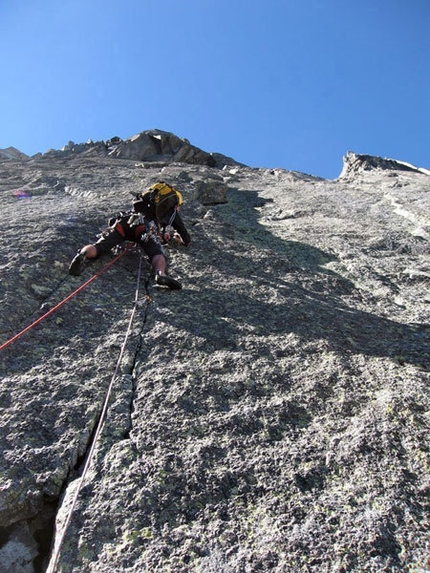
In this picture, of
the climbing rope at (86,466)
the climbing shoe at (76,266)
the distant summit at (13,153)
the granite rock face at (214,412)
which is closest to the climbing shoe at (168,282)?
the granite rock face at (214,412)

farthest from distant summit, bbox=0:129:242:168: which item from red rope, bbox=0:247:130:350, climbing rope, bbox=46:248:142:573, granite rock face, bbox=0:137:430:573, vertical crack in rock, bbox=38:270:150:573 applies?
climbing rope, bbox=46:248:142:573

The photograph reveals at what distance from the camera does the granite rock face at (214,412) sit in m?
2.26

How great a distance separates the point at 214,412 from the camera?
3121 mm

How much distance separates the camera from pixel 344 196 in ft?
34.8

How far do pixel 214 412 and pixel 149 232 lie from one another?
341 centimetres

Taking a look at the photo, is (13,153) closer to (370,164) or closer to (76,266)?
(370,164)

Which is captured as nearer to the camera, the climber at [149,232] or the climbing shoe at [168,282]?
the climbing shoe at [168,282]

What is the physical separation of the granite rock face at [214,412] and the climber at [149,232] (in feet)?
0.70

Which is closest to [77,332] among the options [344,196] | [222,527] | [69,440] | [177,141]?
[69,440]

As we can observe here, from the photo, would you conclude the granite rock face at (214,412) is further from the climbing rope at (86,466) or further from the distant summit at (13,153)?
the distant summit at (13,153)

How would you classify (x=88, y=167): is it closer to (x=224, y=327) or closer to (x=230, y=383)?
(x=224, y=327)

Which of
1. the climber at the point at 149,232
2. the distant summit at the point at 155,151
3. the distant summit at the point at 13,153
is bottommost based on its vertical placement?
the climber at the point at 149,232

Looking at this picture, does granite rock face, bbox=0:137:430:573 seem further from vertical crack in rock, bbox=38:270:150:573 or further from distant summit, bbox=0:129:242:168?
distant summit, bbox=0:129:242:168

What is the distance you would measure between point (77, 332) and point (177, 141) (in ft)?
73.8
